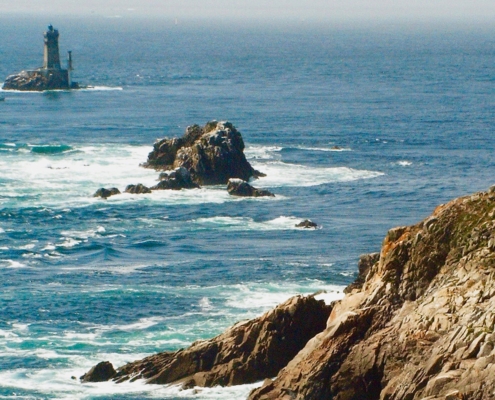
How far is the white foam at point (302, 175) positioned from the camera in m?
116

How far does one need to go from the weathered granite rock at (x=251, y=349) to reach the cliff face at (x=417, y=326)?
2.86 m

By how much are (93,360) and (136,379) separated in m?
5.64

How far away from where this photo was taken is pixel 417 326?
45250mm

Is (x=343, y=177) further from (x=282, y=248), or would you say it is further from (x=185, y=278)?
(x=185, y=278)

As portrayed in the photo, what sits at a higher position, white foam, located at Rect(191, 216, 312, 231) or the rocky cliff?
the rocky cliff

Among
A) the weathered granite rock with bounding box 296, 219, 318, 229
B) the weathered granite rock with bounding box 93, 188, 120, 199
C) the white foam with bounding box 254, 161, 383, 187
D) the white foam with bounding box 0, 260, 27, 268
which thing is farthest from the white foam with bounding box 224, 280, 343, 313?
the white foam with bounding box 254, 161, 383, 187

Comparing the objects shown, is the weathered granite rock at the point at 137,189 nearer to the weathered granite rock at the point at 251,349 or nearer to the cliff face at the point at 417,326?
the weathered granite rock at the point at 251,349

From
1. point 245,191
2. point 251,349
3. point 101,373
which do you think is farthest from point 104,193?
point 251,349

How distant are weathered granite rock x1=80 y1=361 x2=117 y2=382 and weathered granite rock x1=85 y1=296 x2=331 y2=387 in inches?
92.6

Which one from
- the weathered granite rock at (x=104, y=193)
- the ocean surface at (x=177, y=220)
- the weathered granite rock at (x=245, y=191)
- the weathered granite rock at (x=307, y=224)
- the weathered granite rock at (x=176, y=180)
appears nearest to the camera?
the ocean surface at (x=177, y=220)

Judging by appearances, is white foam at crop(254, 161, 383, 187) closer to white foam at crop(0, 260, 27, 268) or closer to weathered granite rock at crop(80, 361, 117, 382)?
white foam at crop(0, 260, 27, 268)

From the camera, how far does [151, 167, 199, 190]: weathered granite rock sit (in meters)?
111

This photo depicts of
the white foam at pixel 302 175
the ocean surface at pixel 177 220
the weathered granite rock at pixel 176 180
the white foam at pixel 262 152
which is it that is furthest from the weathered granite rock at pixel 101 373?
the white foam at pixel 262 152

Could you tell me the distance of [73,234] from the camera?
310 ft
